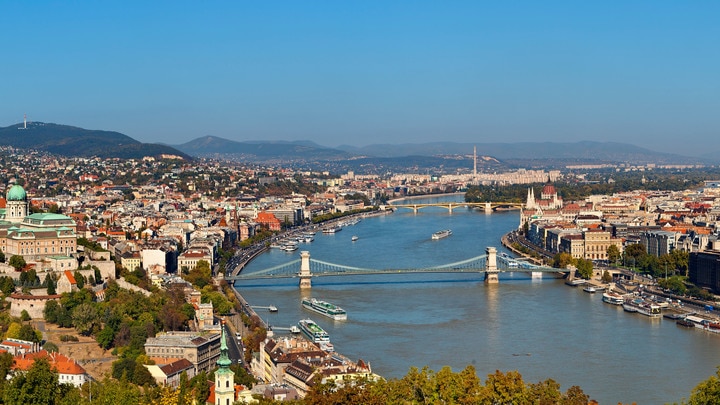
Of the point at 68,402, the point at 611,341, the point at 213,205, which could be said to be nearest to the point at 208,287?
the point at 611,341

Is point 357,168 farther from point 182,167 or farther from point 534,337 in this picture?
point 534,337

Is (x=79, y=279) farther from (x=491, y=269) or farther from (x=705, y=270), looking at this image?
(x=705, y=270)

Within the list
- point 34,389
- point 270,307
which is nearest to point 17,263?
point 270,307

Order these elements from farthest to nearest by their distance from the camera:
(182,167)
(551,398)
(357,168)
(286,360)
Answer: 1. (357,168)
2. (182,167)
3. (286,360)
4. (551,398)

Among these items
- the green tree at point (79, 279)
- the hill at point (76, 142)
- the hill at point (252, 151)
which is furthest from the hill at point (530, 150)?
the green tree at point (79, 279)

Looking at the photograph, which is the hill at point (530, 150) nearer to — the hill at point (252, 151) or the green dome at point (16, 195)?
the hill at point (252, 151)

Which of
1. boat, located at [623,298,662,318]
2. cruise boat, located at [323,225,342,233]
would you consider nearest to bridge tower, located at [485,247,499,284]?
boat, located at [623,298,662,318]
